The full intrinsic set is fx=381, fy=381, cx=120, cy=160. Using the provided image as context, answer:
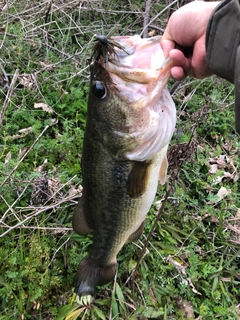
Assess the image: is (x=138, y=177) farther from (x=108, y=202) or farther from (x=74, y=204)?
(x=74, y=204)

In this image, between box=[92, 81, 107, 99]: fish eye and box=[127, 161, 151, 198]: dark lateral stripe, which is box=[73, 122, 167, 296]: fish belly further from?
box=[92, 81, 107, 99]: fish eye

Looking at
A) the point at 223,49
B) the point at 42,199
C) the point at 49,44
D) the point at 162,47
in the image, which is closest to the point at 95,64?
the point at 162,47

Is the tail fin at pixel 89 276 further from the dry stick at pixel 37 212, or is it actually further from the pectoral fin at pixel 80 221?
the dry stick at pixel 37 212

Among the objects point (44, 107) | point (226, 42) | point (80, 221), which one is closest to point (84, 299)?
point (80, 221)

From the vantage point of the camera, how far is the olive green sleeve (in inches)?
70.5

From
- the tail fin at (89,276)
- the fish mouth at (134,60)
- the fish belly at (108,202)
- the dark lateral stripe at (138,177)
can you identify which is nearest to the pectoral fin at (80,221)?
the fish belly at (108,202)

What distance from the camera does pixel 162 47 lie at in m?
1.95

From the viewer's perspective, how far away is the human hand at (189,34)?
6.59 feet

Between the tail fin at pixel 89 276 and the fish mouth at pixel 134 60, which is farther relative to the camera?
the tail fin at pixel 89 276

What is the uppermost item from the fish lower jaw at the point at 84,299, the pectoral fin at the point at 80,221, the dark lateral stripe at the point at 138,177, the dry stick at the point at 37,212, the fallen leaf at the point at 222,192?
the dark lateral stripe at the point at 138,177

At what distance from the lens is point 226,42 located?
6.07ft

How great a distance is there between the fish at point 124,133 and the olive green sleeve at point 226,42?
239mm

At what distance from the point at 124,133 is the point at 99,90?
10.1 inches

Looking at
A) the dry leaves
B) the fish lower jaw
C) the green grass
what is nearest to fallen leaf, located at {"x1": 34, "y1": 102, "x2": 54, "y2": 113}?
the green grass
